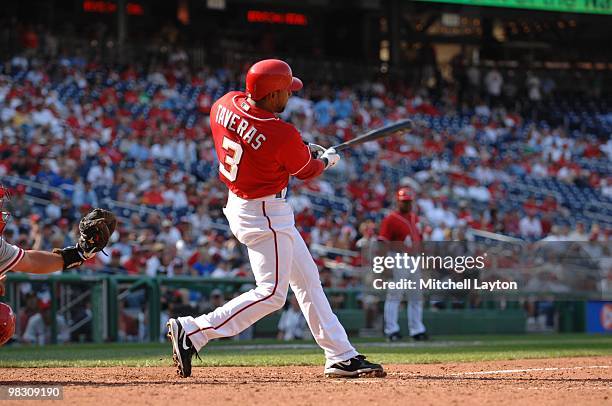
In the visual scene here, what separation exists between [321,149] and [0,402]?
2699mm

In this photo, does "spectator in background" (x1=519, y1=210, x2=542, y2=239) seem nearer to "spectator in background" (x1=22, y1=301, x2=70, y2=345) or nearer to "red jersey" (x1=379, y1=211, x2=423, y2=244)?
"red jersey" (x1=379, y1=211, x2=423, y2=244)

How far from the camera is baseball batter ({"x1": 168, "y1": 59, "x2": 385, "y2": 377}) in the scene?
6047mm

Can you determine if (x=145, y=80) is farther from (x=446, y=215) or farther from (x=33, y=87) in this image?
(x=446, y=215)

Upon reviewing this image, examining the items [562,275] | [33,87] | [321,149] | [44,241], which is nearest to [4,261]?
[321,149]

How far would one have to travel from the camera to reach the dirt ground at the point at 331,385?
198 inches

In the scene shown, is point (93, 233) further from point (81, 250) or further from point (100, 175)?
point (100, 175)

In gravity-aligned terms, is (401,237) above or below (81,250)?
above

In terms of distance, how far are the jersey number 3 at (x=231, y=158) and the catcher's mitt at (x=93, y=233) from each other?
31.5 inches

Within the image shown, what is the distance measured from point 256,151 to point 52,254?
4.39 feet

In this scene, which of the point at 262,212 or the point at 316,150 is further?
the point at 316,150

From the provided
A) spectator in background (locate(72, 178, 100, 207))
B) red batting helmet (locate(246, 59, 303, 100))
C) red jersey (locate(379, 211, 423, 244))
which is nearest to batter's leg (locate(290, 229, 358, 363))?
red batting helmet (locate(246, 59, 303, 100))

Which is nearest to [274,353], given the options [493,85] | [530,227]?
[530,227]

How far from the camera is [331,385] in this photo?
582 cm

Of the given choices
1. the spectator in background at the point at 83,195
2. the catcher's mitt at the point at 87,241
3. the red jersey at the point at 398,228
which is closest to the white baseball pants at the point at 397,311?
the red jersey at the point at 398,228
